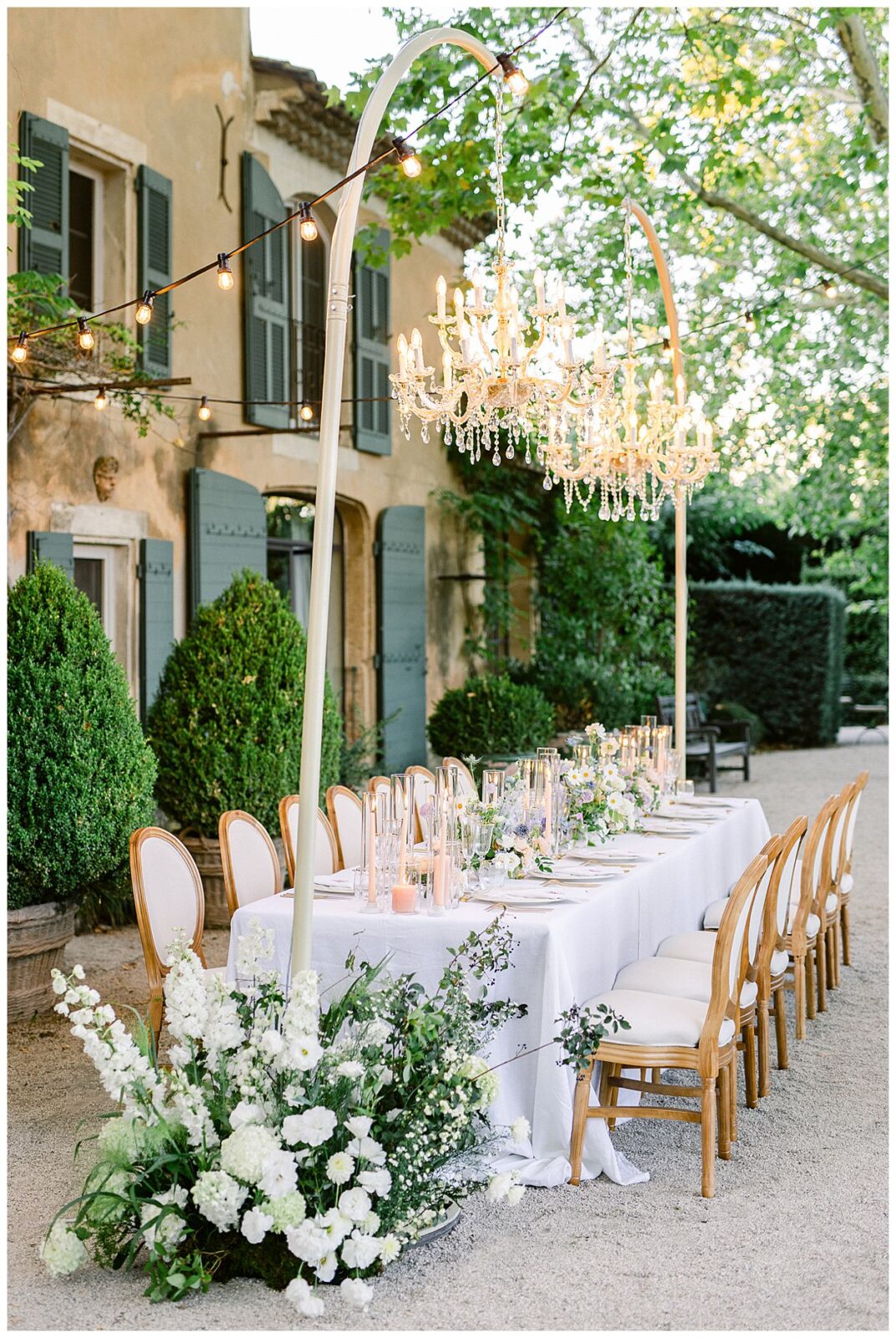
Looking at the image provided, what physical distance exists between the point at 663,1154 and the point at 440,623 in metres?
8.26

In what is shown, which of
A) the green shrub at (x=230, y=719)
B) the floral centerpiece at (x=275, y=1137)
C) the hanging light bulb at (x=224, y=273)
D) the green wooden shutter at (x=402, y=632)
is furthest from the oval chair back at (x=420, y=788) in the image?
the green wooden shutter at (x=402, y=632)

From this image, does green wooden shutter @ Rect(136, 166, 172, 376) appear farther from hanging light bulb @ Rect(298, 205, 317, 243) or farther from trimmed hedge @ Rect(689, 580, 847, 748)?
trimmed hedge @ Rect(689, 580, 847, 748)

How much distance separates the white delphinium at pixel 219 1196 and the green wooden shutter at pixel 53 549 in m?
4.44

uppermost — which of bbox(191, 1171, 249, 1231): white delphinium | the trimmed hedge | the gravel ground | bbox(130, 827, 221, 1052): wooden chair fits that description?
the trimmed hedge

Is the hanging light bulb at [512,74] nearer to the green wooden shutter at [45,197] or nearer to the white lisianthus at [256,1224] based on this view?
the white lisianthus at [256,1224]

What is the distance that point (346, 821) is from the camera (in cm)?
586

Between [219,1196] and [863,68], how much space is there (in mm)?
7749

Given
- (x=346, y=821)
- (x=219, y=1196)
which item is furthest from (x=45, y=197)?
(x=219, y=1196)

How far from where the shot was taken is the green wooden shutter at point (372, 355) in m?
10.5

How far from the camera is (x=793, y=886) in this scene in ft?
18.1

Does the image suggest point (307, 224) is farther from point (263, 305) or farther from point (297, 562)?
point (297, 562)

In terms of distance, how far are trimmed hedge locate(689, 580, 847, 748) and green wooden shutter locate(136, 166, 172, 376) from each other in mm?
10546

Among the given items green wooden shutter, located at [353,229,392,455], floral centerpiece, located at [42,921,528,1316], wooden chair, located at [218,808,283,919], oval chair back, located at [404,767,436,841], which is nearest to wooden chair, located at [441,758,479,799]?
oval chair back, located at [404,767,436,841]

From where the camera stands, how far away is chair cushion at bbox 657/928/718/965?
15.3 ft
